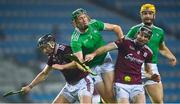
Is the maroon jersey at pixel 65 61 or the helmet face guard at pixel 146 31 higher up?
the helmet face guard at pixel 146 31

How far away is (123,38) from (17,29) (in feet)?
33.1

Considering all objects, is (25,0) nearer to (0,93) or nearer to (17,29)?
(17,29)

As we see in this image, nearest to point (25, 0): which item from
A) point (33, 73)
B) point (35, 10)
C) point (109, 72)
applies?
point (35, 10)

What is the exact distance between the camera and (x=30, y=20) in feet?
59.8

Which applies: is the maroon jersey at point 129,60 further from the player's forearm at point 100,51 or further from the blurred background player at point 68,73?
the blurred background player at point 68,73

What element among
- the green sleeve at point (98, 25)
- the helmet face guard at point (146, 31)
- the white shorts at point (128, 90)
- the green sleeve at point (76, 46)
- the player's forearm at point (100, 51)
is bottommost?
the white shorts at point (128, 90)

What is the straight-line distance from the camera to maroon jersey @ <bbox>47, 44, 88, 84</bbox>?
26.8 feet

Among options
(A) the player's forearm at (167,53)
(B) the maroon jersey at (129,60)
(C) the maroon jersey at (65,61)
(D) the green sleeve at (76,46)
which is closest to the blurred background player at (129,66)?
(B) the maroon jersey at (129,60)

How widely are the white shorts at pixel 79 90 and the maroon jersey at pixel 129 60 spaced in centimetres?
37

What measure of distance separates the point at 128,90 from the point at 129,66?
0.29m

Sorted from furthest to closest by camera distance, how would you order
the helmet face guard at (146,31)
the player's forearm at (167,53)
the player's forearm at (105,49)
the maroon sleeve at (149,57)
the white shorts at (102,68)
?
the player's forearm at (167,53) → the white shorts at (102,68) → the maroon sleeve at (149,57) → the player's forearm at (105,49) → the helmet face guard at (146,31)

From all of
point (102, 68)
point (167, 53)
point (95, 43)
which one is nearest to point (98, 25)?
point (95, 43)

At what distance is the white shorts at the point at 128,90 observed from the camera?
812 cm

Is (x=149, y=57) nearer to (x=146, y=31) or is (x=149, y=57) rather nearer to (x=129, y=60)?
(x=129, y=60)
